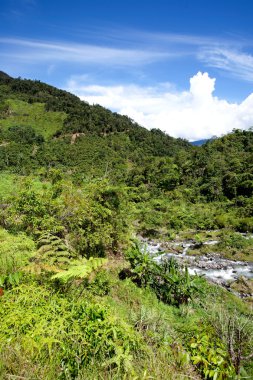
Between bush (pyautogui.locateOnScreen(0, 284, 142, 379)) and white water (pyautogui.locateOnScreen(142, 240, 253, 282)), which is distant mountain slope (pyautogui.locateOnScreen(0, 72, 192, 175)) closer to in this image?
white water (pyautogui.locateOnScreen(142, 240, 253, 282))

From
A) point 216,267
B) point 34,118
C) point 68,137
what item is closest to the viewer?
point 216,267

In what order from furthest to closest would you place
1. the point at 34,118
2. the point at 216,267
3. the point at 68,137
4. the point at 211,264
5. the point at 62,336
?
the point at 34,118, the point at 68,137, the point at 211,264, the point at 216,267, the point at 62,336

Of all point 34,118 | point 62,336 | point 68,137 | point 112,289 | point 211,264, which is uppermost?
point 34,118

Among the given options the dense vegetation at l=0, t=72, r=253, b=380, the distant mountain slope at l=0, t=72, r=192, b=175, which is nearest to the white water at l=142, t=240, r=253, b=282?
the dense vegetation at l=0, t=72, r=253, b=380

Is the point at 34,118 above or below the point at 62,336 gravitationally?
above

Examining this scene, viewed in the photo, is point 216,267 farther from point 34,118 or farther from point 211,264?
point 34,118

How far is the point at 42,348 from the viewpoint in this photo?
3031 mm

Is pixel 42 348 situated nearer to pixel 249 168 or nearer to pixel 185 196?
pixel 185 196

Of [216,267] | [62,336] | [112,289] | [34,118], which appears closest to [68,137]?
[34,118]

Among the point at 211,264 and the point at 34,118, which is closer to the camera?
the point at 211,264

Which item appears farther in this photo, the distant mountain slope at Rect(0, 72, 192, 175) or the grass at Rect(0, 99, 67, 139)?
the grass at Rect(0, 99, 67, 139)

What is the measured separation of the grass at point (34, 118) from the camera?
63188 millimetres

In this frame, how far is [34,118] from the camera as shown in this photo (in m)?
67.6

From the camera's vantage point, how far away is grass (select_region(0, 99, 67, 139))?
63.2 m
